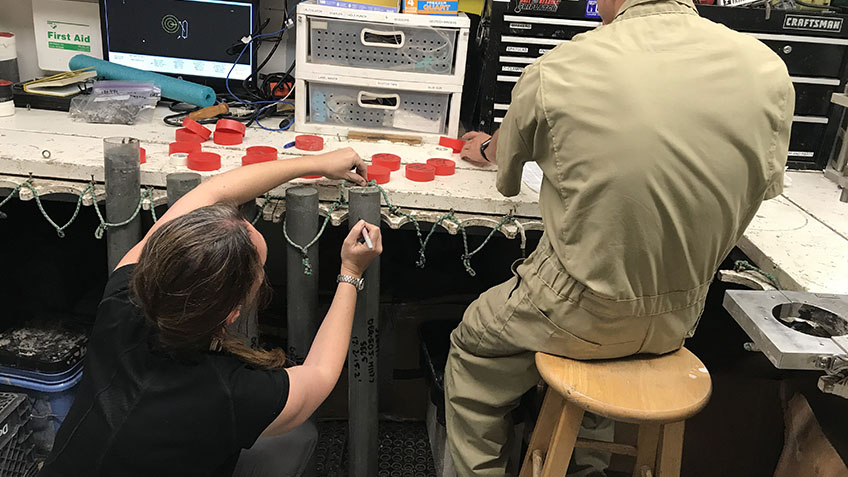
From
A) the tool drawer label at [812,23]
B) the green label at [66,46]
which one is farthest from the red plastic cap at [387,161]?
the green label at [66,46]

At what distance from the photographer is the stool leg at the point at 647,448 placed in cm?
150

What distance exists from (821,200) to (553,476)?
1.05 meters

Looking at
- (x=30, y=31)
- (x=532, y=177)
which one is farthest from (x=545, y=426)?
(x=30, y=31)

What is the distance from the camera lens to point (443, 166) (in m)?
1.73

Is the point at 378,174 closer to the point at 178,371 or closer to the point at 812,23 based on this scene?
the point at 178,371

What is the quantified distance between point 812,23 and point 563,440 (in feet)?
4.53

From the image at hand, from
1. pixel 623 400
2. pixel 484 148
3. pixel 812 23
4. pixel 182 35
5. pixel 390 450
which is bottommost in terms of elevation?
pixel 390 450

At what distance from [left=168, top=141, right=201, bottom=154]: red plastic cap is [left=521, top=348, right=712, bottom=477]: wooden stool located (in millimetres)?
1040

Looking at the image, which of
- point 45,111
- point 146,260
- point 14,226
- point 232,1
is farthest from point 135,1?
point 146,260

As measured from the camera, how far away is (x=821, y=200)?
5.74 ft

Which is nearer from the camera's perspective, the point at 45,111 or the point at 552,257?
the point at 552,257

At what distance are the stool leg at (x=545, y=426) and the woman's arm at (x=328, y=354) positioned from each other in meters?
0.46

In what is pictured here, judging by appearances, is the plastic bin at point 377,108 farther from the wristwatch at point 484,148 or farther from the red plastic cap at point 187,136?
the red plastic cap at point 187,136

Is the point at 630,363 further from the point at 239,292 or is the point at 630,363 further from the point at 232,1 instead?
the point at 232,1
